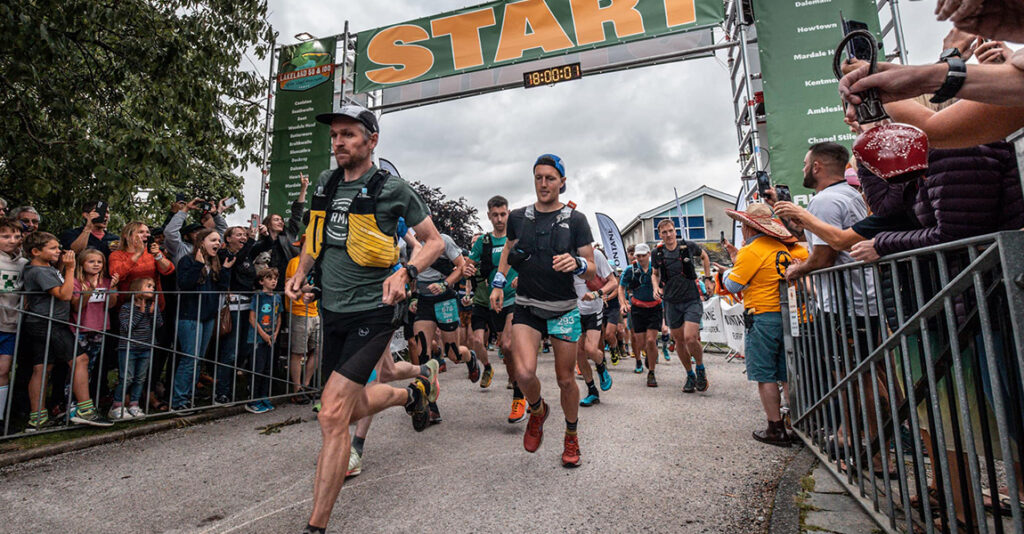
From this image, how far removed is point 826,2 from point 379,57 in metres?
8.30

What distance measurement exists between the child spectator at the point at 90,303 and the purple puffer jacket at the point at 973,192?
632 cm

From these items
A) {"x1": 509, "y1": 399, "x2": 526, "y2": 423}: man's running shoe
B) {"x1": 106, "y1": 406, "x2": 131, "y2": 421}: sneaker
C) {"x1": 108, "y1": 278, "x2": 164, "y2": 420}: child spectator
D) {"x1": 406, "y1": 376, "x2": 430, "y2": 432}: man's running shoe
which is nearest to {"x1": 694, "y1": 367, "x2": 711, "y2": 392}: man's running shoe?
{"x1": 509, "y1": 399, "x2": 526, "y2": 423}: man's running shoe

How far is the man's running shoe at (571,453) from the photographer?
3484 millimetres

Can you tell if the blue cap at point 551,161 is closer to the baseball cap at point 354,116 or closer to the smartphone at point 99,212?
the baseball cap at point 354,116

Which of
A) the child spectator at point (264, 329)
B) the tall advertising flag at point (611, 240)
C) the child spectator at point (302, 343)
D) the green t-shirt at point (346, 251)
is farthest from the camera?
the tall advertising flag at point (611, 240)

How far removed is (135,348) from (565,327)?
4519 mm

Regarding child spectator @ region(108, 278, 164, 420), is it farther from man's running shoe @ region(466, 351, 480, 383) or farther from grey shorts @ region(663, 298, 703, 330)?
grey shorts @ region(663, 298, 703, 330)

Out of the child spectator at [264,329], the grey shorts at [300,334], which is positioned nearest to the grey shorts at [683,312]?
the grey shorts at [300,334]

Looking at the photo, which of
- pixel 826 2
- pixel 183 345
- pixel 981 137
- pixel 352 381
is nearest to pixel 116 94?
pixel 183 345

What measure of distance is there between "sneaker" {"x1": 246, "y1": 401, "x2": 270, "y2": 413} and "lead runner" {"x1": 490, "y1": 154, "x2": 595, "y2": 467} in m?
3.42

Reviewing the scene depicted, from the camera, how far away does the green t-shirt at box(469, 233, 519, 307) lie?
5445mm

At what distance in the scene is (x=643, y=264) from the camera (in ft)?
27.4

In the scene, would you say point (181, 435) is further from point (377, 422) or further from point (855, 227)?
point (855, 227)

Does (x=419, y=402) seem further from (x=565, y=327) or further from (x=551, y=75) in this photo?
(x=551, y=75)
